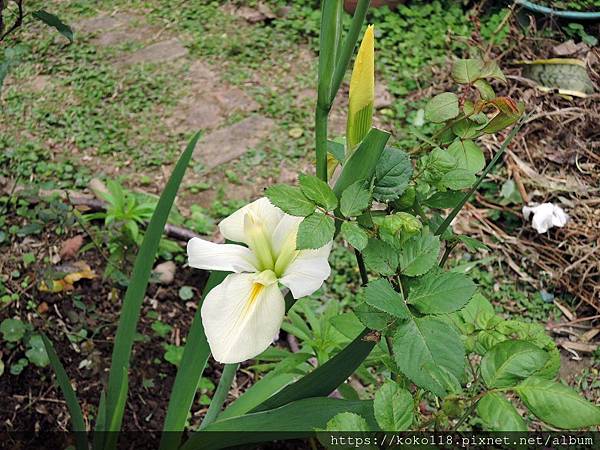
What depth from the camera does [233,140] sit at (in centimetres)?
286

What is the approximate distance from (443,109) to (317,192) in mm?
→ 248

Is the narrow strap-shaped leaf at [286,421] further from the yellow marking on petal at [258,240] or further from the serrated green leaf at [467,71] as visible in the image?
the serrated green leaf at [467,71]

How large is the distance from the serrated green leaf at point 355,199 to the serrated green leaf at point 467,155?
18 centimetres

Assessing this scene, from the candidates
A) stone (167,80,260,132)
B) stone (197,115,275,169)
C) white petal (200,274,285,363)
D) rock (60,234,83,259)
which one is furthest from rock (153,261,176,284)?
white petal (200,274,285,363)

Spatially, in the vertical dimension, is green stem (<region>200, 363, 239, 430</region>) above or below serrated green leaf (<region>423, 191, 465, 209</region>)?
below

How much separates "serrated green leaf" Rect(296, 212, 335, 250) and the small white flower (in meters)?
1.77

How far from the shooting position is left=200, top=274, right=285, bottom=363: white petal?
3.03ft

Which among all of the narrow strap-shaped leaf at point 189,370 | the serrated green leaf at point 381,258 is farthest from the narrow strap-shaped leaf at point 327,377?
the serrated green leaf at point 381,258

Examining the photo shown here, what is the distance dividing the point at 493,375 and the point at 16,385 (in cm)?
138

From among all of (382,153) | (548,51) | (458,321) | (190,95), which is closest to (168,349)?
(458,321)

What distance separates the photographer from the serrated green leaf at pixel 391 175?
0.91 metres

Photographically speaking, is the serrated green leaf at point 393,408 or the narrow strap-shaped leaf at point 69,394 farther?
the narrow strap-shaped leaf at point 69,394

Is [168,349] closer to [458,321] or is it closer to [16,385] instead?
[16,385]

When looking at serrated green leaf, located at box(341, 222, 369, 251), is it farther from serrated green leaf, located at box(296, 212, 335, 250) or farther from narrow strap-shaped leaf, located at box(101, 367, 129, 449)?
narrow strap-shaped leaf, located at box(101, 367, 129, 449)
